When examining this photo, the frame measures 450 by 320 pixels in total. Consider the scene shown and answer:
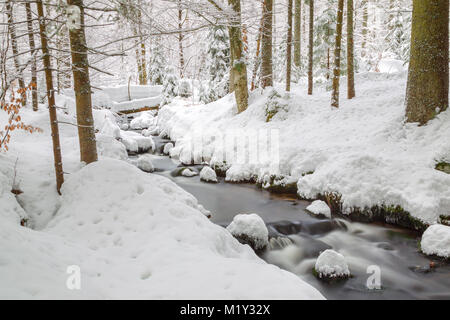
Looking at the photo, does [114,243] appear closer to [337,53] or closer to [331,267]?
[331,267]

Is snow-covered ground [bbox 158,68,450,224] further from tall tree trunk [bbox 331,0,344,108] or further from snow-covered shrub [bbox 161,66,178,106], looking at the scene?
snow-covered shrub [bbox 161,66,178,106]

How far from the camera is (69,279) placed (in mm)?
2949

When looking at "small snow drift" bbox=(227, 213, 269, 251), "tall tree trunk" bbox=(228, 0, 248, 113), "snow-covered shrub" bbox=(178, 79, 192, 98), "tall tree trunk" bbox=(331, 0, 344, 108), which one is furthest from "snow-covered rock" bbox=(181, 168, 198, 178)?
"snow-covered shrub" bbox=(178, 79, 192, 98)

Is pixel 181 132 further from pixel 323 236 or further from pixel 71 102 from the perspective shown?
pixel 323 236

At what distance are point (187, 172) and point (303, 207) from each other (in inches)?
190

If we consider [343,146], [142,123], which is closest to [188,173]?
[343,146]

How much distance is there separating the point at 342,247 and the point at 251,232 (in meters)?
1.97

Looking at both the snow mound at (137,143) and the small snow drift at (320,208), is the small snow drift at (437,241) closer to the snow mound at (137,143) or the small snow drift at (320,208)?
the small snow drift at (320,208)

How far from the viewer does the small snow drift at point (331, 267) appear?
501 cm

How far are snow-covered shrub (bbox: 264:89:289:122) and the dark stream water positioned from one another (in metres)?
3.69

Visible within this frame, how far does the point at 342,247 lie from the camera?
621 cm

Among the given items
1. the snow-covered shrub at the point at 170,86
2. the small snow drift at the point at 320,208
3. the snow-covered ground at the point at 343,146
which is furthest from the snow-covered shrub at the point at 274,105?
the snow-covered shrub at the point at 170,86
